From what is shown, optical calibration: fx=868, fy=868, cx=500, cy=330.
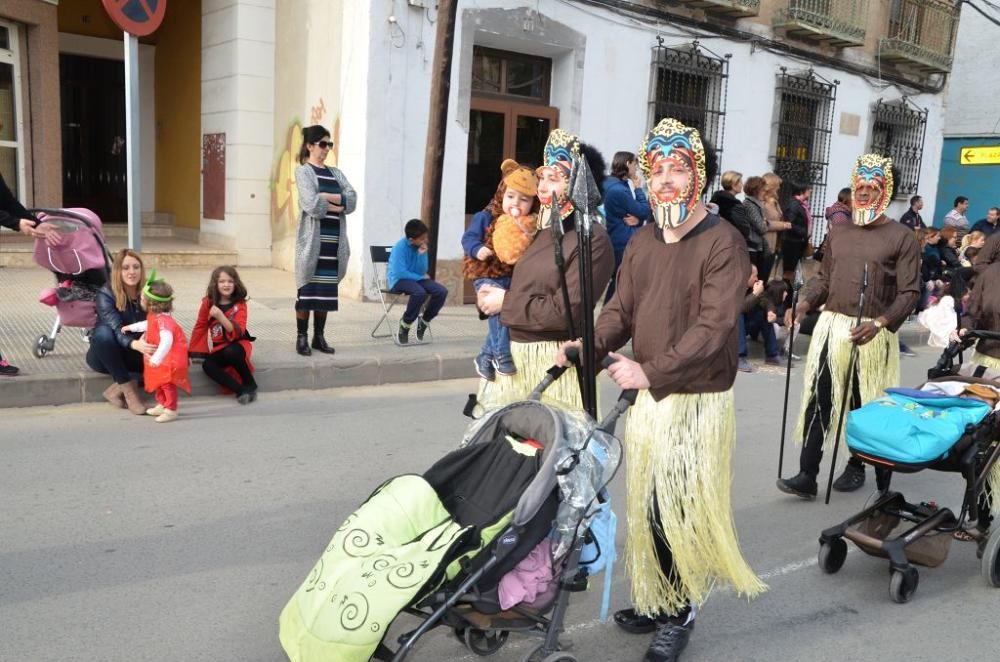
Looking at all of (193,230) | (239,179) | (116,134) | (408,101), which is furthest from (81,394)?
(116,134)

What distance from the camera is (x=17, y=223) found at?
6.32 metres

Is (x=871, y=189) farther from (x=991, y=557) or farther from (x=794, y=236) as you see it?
(x=794, y=236)

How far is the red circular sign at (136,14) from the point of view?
268 inches

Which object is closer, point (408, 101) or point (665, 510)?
point (665, 510)

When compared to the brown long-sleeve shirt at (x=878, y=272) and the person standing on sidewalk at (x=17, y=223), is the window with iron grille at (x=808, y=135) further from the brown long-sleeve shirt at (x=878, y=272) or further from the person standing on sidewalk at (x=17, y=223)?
the person standing on sidewalk at (x=17, y=223)

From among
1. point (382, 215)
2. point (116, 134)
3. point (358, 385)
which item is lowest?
point (358, 385)

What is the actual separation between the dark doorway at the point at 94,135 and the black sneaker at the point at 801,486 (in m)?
12.6

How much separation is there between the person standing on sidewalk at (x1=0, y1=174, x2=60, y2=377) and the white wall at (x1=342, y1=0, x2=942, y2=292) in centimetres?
444

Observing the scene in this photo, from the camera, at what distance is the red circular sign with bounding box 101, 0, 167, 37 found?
6801mm

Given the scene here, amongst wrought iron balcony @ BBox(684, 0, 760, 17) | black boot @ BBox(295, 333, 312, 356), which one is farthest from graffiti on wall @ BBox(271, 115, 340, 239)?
wrought iron balcony @ BBox(684, 0, 760, 17)

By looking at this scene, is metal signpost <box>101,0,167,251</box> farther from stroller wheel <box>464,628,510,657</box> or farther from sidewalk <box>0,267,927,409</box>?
stroller wheel <box>464,628,510,657</box>

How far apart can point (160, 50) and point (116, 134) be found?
1586 millimetres

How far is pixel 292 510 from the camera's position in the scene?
4.59 metres

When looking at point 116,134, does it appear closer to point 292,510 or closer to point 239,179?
point 239,179
